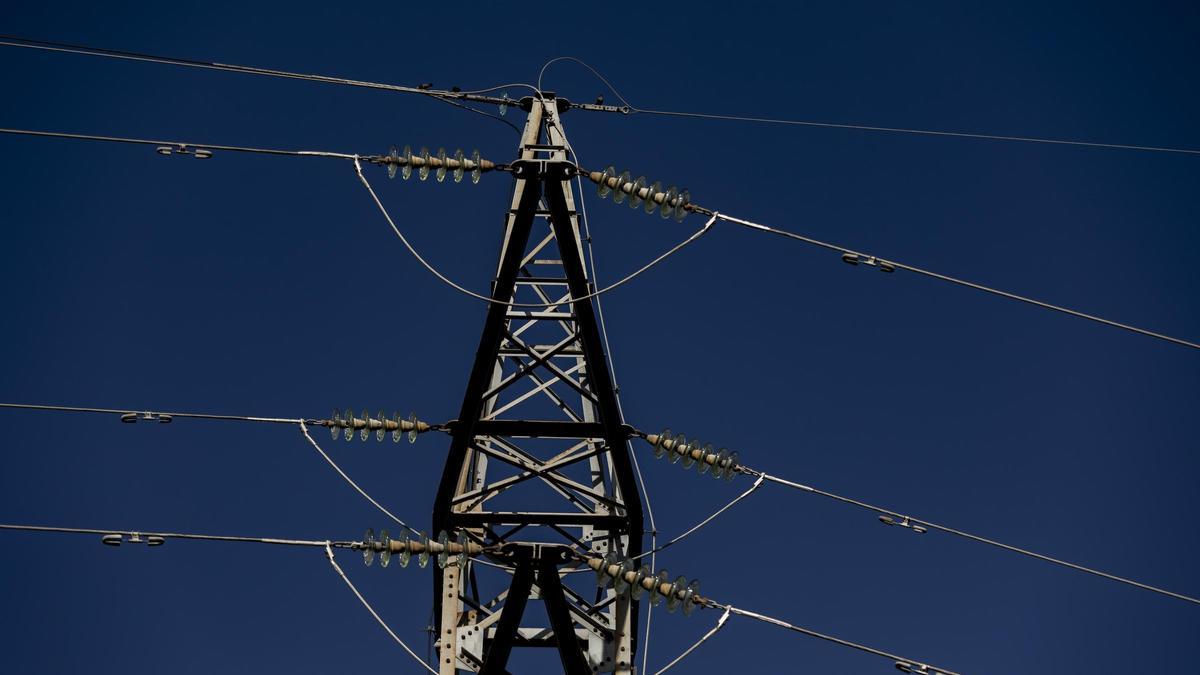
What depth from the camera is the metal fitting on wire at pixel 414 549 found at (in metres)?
16.5

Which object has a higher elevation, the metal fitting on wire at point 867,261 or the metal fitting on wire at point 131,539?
the metal fitting on wire at point 867,261

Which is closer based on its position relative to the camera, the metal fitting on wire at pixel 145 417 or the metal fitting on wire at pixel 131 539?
the metal fitting on wire at pixel 131 539

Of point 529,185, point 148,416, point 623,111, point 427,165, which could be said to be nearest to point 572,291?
point 529,185

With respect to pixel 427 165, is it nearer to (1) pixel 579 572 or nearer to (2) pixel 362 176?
(2) pixel 362 176

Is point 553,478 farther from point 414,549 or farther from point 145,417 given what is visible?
point 145,417

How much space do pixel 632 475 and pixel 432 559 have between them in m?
2.16

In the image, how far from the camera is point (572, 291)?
54.2 feet

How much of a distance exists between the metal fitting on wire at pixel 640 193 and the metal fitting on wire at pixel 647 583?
350cm

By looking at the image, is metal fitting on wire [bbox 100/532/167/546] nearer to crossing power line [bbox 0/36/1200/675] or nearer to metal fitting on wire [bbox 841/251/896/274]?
crossing power line [bbox 0/36/1200/675]

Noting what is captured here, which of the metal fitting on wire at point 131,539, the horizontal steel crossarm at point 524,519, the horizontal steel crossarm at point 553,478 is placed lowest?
the metal fitting on wire at point 131,539

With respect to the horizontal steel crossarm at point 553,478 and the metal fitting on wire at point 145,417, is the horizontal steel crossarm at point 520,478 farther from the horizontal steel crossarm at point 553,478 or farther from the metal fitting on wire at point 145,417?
the metal fitting on wire at point 145,417

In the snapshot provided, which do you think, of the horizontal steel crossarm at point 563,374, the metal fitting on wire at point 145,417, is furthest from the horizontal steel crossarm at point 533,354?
the metal fitting on wire at point 145,417

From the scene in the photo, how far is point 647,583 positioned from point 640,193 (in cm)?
387

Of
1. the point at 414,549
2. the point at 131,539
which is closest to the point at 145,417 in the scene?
the point at 131,539
